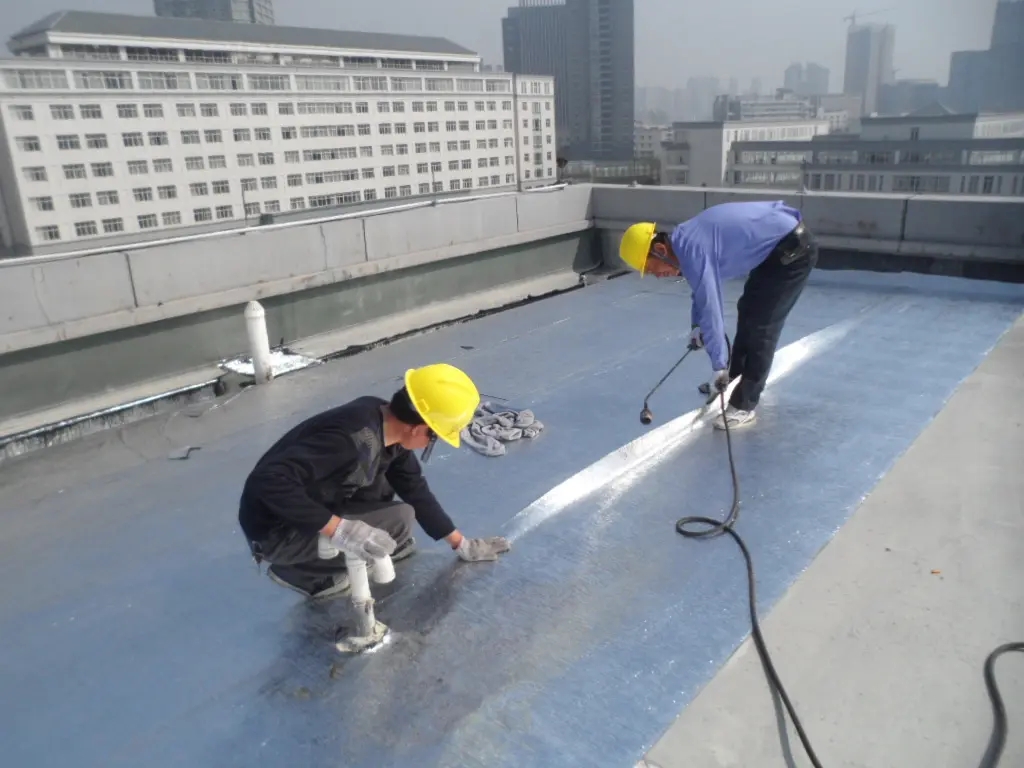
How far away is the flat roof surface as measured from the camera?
17.1 feet

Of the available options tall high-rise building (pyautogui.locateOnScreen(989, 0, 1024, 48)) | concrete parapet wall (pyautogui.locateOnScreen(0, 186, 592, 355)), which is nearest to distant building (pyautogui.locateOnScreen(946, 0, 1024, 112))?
tall high-rise building (pyautogui.locateOnScreen(989, 0, 1024, 48))

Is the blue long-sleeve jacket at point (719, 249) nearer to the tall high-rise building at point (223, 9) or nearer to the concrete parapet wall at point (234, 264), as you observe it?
the concrete parapet wall at point (234, 264)

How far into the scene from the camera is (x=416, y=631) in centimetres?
233

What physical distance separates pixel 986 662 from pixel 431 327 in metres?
4.73

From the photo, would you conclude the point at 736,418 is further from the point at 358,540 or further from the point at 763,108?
the point at 763,108

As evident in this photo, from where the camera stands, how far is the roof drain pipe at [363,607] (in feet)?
7.07

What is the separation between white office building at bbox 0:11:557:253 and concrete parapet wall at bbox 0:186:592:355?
0.26 m

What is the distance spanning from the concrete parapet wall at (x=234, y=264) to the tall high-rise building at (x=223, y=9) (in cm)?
292

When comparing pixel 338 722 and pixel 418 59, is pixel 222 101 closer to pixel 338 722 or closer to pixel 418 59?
pixel 418 59

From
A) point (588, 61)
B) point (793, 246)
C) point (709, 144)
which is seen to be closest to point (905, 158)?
point (709, 144)

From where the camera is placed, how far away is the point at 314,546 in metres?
2.31

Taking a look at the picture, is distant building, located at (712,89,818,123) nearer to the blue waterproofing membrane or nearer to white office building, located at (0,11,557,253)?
white office building, located at (0,11,557,253)

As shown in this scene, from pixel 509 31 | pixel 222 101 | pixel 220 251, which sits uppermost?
pixel 509 31

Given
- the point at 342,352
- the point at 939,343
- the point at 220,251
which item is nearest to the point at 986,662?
the point at 939,343
